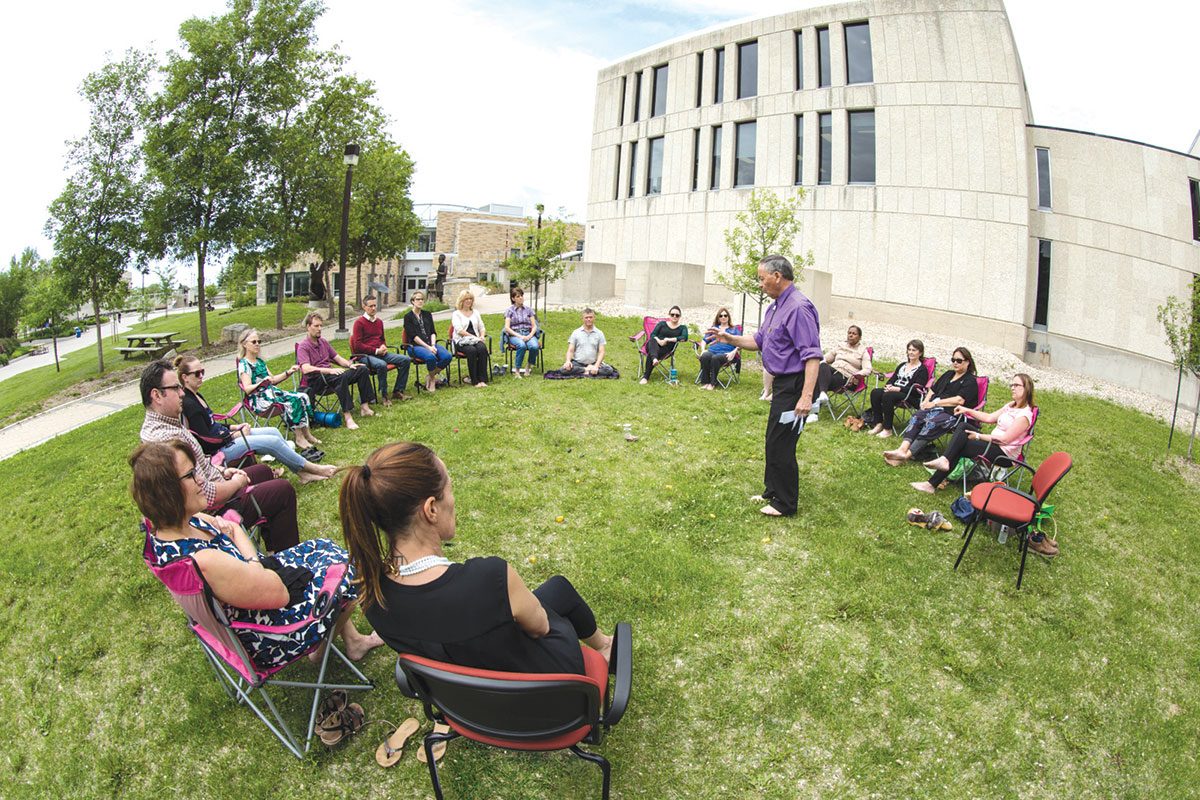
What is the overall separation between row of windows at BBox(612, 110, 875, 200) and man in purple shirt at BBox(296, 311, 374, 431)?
2059 cm

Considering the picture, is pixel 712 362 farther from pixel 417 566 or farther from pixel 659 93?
pixel 659 93

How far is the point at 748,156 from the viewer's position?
24.9 meters

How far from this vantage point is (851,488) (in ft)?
20.3

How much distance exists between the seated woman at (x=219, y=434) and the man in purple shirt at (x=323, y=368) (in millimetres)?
1869

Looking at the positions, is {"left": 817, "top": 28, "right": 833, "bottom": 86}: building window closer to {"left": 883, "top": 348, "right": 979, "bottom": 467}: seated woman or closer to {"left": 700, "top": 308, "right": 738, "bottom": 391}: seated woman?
{"left": 700, "top": 308, "right": 738, "bottom": 391}: seated woman

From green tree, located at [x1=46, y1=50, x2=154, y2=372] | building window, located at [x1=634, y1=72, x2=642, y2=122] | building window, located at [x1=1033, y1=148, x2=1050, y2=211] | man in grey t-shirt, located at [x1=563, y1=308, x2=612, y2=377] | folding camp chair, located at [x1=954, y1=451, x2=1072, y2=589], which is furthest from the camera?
building window, located at [x1=634, y1=72, x2=642, y2=122]

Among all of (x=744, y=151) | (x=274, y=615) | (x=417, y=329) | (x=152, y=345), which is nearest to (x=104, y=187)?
(x=152, y=345)

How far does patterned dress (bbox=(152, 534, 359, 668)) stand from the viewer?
2.95 meters

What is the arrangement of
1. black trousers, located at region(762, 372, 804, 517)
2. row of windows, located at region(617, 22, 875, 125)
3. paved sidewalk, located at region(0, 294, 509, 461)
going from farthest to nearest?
1. row of windows, located at region(617, 22, 875, 125)
2. paved sidewalk, located at region(0, 294, 509, 461)
3. black trousers, located at region(762, 372, 804, 517)

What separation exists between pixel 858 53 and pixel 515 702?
26541 mm

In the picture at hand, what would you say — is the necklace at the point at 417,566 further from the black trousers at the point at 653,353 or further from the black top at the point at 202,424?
the black trousers at the point at 653,353

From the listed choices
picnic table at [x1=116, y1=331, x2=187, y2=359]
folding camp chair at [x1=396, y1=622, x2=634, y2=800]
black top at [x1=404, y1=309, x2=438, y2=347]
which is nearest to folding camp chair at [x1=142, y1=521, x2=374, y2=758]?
folding camp chair at [x1=396, y1=622, x2=634, y2=800]

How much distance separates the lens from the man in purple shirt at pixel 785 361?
5.04 m

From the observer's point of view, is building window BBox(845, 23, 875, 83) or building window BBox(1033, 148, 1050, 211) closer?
building window BBox(1033, 148, 1050, 211)
